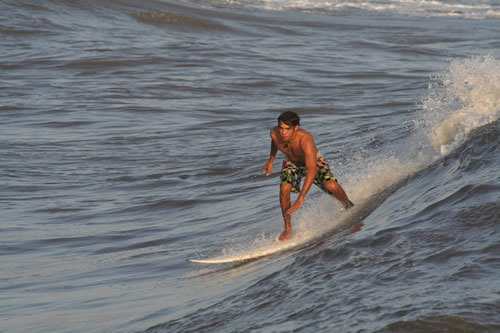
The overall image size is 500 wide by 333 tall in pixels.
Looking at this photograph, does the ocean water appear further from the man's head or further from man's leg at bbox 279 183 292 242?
the man's head

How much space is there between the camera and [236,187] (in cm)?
1077

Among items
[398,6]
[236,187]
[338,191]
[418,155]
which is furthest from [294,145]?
[398,6]

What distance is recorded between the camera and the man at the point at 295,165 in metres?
6.14

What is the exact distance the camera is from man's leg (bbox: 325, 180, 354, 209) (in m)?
6.83

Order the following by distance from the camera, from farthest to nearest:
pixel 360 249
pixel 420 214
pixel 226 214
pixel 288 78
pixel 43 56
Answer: pixel 43 56, pixel 288 78, pixel 226 214, pixel 420 214, pixel 360 249

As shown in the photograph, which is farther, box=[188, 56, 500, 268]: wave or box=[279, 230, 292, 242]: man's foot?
box=[188, 56, 500, 268]: wave

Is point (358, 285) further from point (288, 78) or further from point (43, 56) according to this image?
point (43, 56)

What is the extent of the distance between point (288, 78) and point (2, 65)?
792cm

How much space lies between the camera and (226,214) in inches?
358

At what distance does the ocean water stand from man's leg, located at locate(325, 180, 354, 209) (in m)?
0.13

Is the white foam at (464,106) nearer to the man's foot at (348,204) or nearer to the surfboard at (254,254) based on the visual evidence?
the man's foot at (348,204)

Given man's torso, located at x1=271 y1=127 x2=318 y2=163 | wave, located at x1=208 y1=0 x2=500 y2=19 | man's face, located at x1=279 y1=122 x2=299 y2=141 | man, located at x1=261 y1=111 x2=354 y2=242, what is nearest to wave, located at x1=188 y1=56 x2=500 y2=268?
man, located at x1=261 y1=111 x2=354 y2=242

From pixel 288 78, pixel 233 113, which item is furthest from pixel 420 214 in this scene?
pixel 288 78

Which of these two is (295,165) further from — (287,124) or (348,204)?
(348,204)
